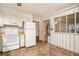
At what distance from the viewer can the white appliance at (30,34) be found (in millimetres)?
2943

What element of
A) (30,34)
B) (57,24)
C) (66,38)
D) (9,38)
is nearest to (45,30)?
(57,24)

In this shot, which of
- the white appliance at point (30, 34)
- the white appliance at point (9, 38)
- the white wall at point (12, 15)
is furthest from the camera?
the white appliance at point (30, 34)

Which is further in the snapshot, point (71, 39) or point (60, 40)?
point (60, 40)

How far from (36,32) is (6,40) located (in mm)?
1058

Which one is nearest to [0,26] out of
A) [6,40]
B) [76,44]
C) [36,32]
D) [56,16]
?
[6,40]

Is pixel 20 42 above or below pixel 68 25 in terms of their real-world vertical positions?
below


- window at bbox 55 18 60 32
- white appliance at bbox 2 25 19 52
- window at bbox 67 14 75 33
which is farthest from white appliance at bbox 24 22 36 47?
window at bbox 67 14 75 33

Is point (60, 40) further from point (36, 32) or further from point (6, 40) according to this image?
point (6, 40)

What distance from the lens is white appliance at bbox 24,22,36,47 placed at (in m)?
2.94

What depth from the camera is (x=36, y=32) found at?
2812mm

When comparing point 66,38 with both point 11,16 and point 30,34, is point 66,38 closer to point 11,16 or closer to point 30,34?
point 30,34

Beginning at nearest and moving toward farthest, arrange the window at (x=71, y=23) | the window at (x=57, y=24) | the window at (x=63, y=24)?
the window at (x=71, y=23) < the window at (x=63, y=24) < the window at (x=57, y=24)

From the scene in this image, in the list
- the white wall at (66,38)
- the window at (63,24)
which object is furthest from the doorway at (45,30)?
the window at (63,24)

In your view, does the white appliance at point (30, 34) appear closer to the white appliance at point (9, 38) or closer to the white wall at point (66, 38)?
the white appliance at point (9, 38)
